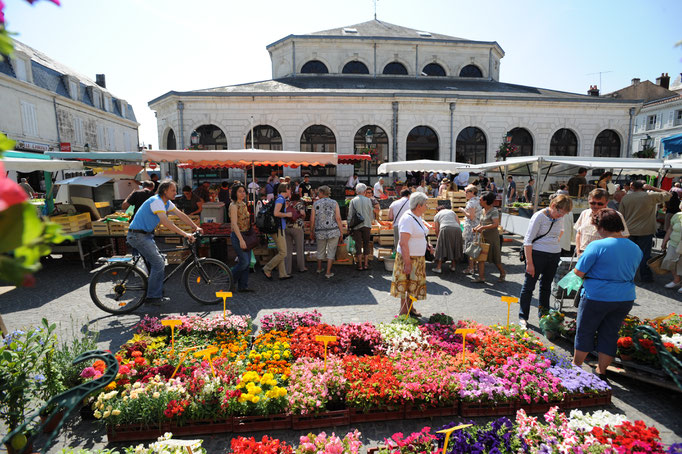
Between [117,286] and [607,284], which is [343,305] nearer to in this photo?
[117,286]

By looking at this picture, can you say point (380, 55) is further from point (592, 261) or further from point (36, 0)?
point (36, 0)

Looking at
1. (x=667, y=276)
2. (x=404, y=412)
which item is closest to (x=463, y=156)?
(x=667, y=276)

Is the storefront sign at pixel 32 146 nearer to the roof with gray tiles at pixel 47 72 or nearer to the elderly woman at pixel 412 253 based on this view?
the roof with gray tiles at pixel 47 72

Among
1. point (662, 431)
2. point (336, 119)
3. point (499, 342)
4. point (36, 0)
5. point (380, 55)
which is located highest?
point (380, 55)

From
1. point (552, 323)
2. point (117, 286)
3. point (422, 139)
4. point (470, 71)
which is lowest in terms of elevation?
point (552, 323)

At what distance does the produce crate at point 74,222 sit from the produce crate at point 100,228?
29 centimetres

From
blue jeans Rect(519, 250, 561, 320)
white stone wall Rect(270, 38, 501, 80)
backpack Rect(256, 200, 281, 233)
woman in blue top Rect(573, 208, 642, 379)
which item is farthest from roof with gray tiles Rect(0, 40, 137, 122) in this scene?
woman in blue top Rect(573, 208, 642, 379)

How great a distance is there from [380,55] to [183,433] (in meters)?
27.7

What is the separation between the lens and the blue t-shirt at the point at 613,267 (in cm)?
388

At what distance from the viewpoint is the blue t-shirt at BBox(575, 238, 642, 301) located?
3.88m

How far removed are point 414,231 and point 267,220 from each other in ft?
11.7

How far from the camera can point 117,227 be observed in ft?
30.0

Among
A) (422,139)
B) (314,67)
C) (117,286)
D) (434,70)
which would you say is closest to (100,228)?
(117,286)

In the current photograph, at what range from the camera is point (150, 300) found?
20.4 ft
